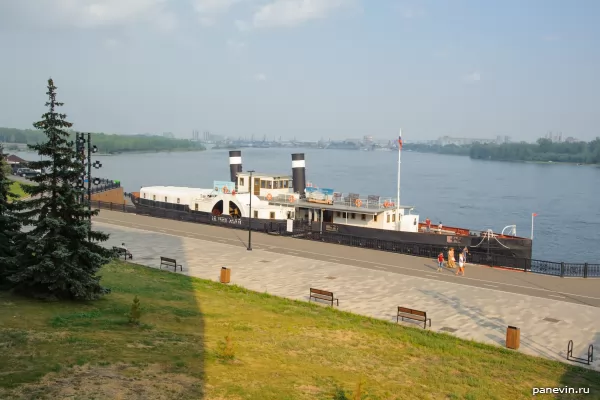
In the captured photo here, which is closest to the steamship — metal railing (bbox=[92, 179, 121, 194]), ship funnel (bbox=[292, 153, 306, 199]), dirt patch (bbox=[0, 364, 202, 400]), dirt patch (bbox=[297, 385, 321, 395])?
ship funnel (bbox=[292, 153, 306, 199])

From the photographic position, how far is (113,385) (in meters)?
10.1

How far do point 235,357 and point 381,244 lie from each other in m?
23.0

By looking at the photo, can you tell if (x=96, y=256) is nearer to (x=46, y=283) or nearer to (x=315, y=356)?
(x=46, y=283)

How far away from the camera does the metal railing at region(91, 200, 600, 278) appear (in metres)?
29.5

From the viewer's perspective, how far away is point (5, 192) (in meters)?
17.9

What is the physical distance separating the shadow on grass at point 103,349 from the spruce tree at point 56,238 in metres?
0.50

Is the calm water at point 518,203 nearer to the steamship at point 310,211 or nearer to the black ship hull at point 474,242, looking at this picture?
the black ship hull at point 474,242

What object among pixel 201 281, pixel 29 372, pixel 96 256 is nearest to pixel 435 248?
pixel 201 281

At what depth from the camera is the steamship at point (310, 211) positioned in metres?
34.1

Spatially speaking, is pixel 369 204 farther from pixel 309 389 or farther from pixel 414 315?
pixel 309 389

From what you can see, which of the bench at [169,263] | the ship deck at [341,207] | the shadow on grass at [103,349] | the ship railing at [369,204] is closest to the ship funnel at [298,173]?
the ship deck at [341,207]

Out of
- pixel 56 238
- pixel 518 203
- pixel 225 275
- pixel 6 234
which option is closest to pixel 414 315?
pixel 225 275

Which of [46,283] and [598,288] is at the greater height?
[46,283]

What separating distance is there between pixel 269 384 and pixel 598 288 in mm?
20309
